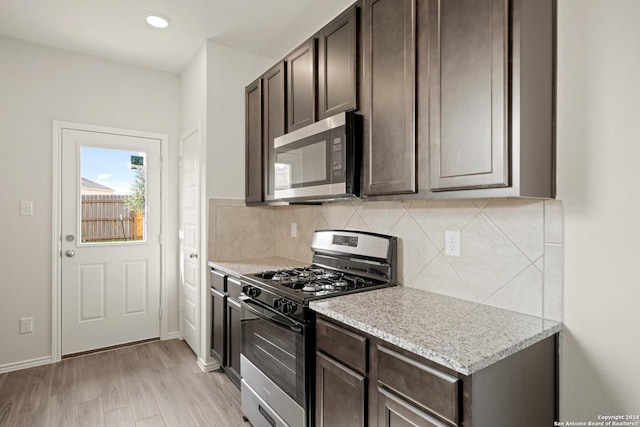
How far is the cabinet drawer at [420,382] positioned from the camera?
1.01 m

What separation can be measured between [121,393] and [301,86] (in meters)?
2.47

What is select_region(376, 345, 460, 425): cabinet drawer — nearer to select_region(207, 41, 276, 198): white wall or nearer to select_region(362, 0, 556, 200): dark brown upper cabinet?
Answer: select_region(362, 0, 556, 200): dark brown upper cabinet

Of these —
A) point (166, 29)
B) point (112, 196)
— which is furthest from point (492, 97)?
point (112, 196)

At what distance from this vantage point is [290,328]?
1.71 metres

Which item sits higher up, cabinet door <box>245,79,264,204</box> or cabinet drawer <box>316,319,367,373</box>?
cabinet door <box>245,79,264,204</box>

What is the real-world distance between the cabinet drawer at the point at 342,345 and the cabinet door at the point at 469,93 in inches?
27.2

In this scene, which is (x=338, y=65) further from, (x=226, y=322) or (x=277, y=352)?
(x=226, y=322)

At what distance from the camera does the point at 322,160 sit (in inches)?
76.7

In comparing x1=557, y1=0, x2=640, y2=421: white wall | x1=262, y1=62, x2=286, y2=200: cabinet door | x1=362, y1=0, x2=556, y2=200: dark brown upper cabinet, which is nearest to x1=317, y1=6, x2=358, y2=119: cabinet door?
x1=362, y1=0, x2=556, y2=200: dark brown upper cabinet

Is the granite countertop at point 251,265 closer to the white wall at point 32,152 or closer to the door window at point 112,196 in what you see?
the door window at point 112,196

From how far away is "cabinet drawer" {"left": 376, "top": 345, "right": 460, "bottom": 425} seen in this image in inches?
39.6

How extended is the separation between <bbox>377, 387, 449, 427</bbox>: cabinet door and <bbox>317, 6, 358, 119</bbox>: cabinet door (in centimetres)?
133

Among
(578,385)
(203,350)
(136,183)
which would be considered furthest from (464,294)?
(136,183)

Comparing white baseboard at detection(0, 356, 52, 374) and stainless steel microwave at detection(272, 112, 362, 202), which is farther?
white baseboard at detection(0, 356, 52, 374)
